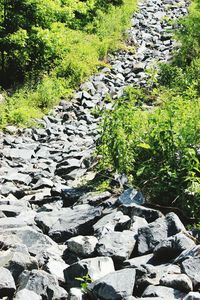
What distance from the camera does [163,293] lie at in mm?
3846

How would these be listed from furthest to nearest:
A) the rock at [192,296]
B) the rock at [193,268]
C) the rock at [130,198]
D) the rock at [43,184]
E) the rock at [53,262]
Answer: the rock at [43,184] < the rock at [130,198] < the rock at [53,262] < the rock at [193,268] < the rock at [192,296]

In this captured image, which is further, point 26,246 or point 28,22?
point 28,22

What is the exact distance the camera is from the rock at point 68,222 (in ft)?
18.3

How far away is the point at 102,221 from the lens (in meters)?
5.68

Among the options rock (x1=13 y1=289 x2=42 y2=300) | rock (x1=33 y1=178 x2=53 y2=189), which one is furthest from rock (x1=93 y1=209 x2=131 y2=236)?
rock (x1=33 y1=178 x2=53 y2=189)

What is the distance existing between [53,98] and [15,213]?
301 inches

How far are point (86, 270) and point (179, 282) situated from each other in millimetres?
838

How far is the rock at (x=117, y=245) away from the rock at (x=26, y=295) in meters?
0.98

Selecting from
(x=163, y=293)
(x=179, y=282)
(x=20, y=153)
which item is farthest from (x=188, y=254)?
(x=20, y=153)

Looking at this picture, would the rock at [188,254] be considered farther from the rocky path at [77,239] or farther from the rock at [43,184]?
the rock at [43,184]

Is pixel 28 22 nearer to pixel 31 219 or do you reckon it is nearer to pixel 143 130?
pixel 143 130

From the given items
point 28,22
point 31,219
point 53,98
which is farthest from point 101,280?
point 28,22

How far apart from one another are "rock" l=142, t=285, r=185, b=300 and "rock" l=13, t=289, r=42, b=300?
830 mm

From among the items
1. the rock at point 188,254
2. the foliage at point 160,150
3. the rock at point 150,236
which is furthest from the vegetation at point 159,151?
the rock at point 188,254
